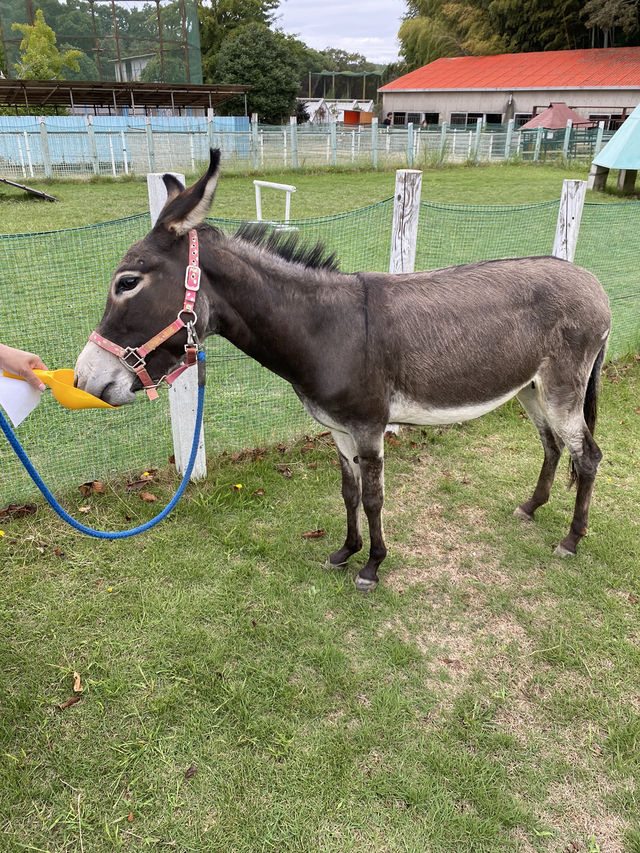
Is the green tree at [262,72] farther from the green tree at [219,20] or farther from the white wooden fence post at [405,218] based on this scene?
the white wooden fence post at [405,218]

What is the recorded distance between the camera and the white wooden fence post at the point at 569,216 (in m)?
5.37

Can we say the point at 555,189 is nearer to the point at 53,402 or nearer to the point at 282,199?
the point at 282,199

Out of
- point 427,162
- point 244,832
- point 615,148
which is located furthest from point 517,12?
point 244,832

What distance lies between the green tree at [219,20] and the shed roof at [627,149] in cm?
3921

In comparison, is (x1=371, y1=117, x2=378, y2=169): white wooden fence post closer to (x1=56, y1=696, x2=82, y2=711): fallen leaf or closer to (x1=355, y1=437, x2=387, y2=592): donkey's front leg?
(x1=355, y1=437, x2=387, y2=592): donkey's front leg

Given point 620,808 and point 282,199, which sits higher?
point 282,199

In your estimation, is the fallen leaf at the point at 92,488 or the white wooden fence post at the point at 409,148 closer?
the fallen leaf at the point at 92,488

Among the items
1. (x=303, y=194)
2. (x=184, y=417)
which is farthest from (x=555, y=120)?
(x=184, y=417)

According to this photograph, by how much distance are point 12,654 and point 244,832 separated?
1.51 metres

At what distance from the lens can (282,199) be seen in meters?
16.6

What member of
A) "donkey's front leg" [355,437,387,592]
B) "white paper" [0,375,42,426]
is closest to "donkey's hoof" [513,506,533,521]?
"donkey's front leg" [355,437,387,592]

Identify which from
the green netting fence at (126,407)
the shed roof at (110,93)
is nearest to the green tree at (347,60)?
the shed roof at (110,93)

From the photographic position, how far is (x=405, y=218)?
4.70 meters

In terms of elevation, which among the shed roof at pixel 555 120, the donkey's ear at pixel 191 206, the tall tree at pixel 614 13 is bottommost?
the donkey's ear at pixel 191 206
